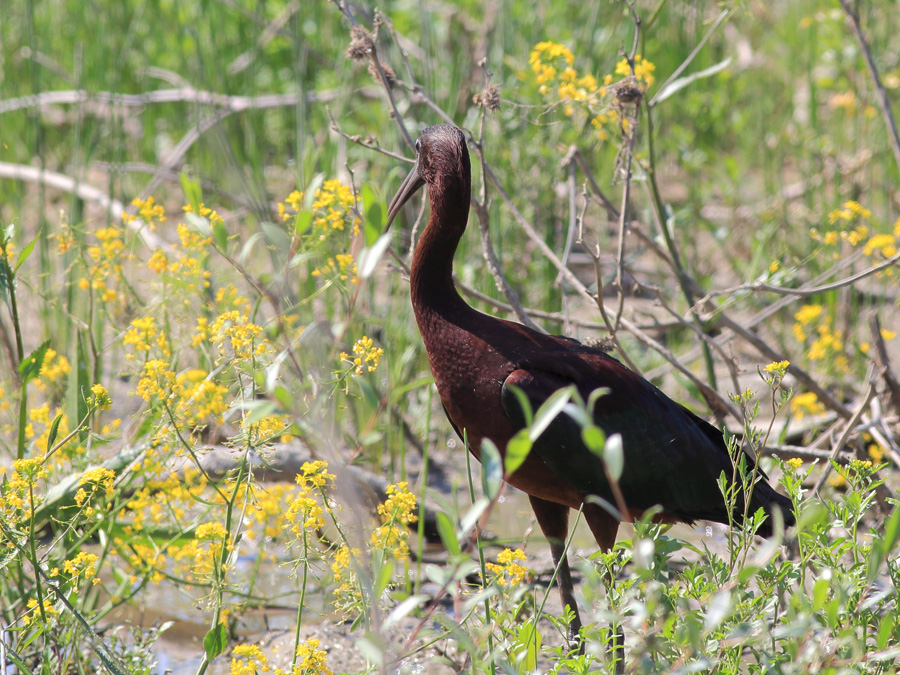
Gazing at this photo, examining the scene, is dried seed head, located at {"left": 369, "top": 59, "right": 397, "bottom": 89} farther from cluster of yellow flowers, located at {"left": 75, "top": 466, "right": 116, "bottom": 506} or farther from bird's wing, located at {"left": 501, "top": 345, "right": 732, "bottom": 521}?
cluster of yellow flowers, located at {"left": 75, "top": 466, "right": 116, "bottom": 506}

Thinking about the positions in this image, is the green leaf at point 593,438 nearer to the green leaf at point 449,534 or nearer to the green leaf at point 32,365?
the green leaf at point 449,534

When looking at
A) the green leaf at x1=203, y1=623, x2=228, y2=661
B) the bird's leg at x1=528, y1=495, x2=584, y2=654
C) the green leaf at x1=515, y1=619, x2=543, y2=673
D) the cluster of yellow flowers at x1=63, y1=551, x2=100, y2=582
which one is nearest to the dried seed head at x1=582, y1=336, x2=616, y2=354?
the bird's leg at x1=528, y1=495, x2=584, y2=654

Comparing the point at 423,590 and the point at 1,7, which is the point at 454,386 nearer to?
the point at 423,590

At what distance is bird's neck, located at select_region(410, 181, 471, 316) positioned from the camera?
248 cm

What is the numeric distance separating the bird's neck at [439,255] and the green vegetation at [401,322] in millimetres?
195

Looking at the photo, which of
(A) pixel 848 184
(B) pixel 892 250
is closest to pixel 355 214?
(B) pixel 892 250

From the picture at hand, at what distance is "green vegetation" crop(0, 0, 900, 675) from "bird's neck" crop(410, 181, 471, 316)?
0.64 feet

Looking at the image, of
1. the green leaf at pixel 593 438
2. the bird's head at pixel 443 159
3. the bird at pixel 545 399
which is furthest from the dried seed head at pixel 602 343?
the green leaf at pixel 593 438

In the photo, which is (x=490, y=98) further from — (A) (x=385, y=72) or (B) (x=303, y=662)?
(B) (x=303, y=662)

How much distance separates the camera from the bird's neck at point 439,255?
2479mm

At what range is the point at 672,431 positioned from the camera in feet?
8.54

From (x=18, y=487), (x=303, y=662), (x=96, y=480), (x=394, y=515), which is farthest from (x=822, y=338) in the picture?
(x=18, y=487)

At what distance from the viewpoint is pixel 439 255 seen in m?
2.50

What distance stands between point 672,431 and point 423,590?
1.07 metres
